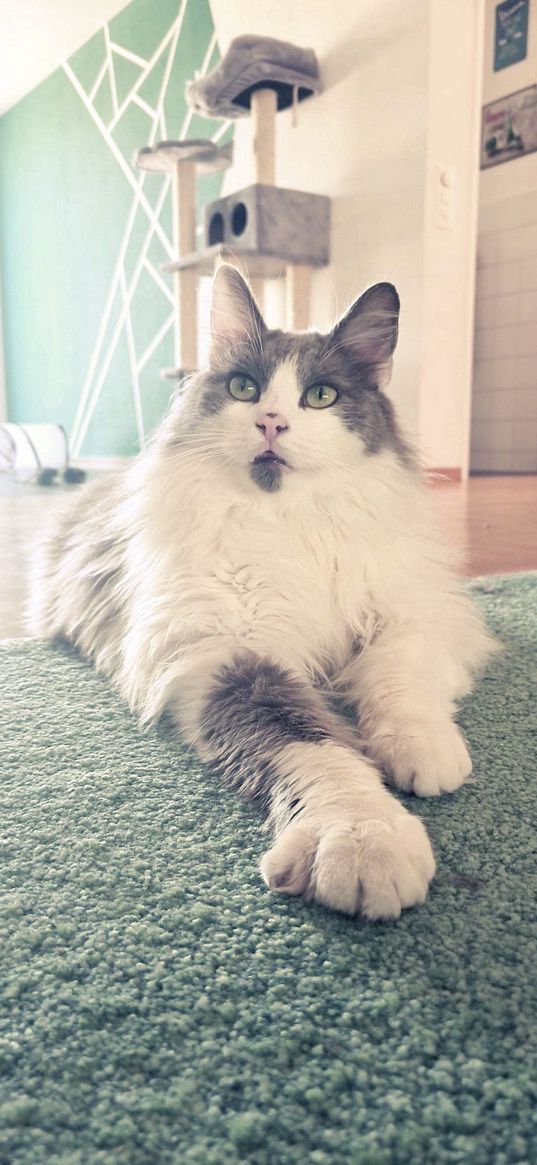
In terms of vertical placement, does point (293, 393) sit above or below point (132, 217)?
below

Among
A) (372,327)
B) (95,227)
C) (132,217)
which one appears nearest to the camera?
(372,327)

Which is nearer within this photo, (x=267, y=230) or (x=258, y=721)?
(x=258, y=721)

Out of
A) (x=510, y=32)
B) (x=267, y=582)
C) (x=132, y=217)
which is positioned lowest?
(x=267, y=582)

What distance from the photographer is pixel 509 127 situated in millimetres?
5930

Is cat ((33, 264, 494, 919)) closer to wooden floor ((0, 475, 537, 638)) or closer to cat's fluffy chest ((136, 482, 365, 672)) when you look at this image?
cat's fluffy chest ((136, 482, 365, 672))

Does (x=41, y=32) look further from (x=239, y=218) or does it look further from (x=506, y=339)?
(x=506, y=339)

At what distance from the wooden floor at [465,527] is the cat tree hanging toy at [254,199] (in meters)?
1.15

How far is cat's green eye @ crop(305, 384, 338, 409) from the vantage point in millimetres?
1141

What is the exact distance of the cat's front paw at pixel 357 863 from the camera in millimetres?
588

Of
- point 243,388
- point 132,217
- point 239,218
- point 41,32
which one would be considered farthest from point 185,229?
point 243,388

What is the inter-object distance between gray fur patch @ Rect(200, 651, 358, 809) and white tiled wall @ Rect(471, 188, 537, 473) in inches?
232

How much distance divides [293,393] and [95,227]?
22.3 feet

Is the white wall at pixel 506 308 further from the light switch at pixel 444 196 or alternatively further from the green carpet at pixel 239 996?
the green carpet at pixel 239 996

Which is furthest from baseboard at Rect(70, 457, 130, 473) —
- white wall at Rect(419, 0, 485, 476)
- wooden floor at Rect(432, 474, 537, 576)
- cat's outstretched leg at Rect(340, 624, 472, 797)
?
cat's outstretched leg at Rect(340, 624, 472, 797)
